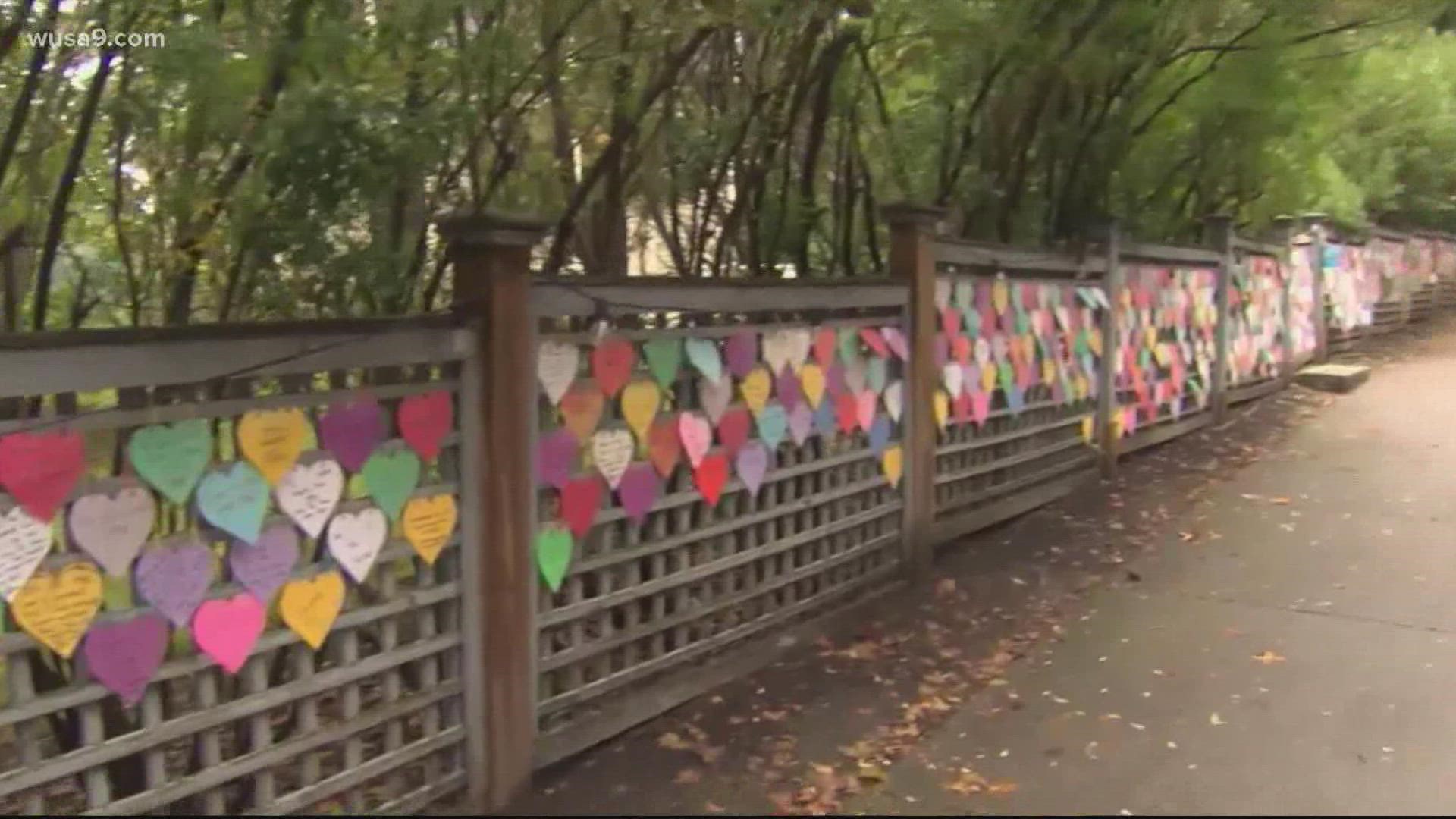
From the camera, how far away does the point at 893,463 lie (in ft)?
20.2

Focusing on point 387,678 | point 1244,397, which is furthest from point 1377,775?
point 1244,397

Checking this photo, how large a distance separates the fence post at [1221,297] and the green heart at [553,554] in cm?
813

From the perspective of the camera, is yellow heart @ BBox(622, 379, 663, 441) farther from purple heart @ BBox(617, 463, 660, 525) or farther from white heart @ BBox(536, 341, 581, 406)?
white heart @ BBox(536, 341, 581, 406)

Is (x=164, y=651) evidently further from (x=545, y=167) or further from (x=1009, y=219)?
(x=1009, y=219)

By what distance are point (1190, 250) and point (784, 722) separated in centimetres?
690

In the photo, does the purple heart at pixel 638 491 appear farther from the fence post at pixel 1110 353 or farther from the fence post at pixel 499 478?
the fence post at pixel 1110 353

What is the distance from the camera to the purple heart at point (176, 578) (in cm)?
296

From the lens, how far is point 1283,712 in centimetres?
462

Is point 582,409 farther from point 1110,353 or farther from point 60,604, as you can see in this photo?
→ point 1110,353

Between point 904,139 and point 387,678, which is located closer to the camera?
point 387,678

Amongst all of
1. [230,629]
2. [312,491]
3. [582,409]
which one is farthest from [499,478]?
[230,629]

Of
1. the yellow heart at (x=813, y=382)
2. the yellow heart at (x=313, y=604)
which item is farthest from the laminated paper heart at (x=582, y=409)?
the yellow heart at (x=813, y=382)

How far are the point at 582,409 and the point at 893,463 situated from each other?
2373 millimetres

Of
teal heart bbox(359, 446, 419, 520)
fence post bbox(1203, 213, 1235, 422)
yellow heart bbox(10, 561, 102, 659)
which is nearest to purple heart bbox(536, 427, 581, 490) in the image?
teal heart bbox(359, 446, 419, 520)
